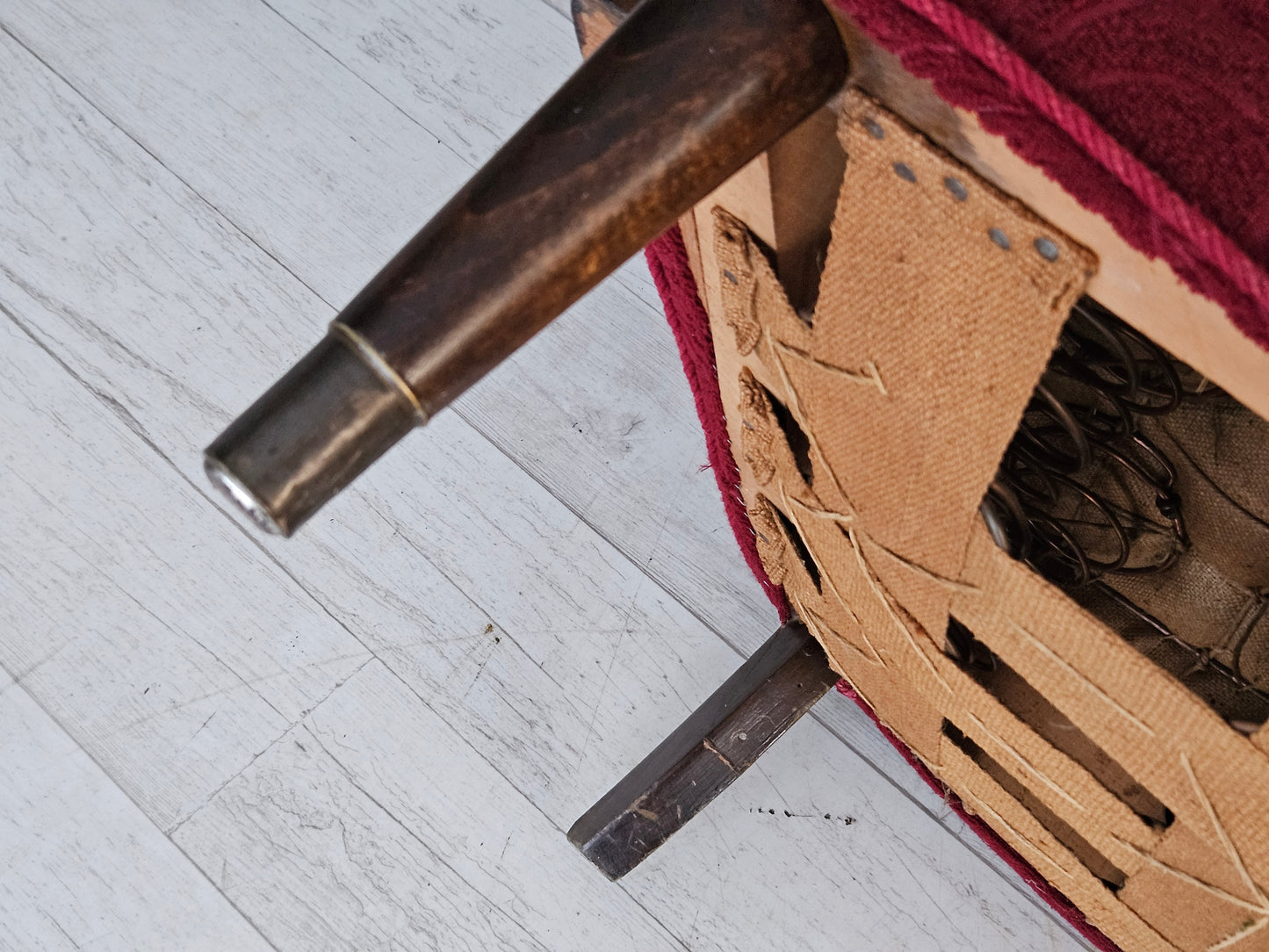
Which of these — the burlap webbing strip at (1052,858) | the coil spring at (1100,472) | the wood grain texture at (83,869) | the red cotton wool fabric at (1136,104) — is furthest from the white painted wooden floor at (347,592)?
the red cotton wool fabric at (1136,104)

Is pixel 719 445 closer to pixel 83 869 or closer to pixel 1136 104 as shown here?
pixel 1136 104

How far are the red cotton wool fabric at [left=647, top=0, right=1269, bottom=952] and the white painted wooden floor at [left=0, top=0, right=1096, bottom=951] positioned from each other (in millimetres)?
736

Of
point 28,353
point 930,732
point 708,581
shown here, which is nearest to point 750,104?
point 930,732

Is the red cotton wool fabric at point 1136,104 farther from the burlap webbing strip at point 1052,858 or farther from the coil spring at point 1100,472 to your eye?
the burlap webbing strip at point 1052,858

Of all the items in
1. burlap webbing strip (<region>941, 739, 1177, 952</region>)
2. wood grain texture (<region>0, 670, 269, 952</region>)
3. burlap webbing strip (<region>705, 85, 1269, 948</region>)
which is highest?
burlap webbing strip (<region>705, 85, 1269, 948</region>)

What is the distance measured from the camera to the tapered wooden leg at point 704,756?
3.12 feet

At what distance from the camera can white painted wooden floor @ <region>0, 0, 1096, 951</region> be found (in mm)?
1001

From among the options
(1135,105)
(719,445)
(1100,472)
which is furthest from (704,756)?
(1135,105)

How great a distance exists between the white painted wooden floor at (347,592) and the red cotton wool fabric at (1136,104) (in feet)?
2.41

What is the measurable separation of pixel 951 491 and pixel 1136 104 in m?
0.21

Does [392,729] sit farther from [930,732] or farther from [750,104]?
[750,104]

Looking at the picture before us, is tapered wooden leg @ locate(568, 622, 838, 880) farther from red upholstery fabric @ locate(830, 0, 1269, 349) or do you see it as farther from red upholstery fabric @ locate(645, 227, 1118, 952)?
red upholstery fabric @ locate(830, 0, 1269, 349)

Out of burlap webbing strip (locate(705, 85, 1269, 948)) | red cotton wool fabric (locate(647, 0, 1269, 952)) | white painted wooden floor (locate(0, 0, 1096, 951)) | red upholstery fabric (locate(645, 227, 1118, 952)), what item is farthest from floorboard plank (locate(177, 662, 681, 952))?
red cotton wool fabric (locate(647, 0, 1269, 952))

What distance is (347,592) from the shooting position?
3.62 feet
